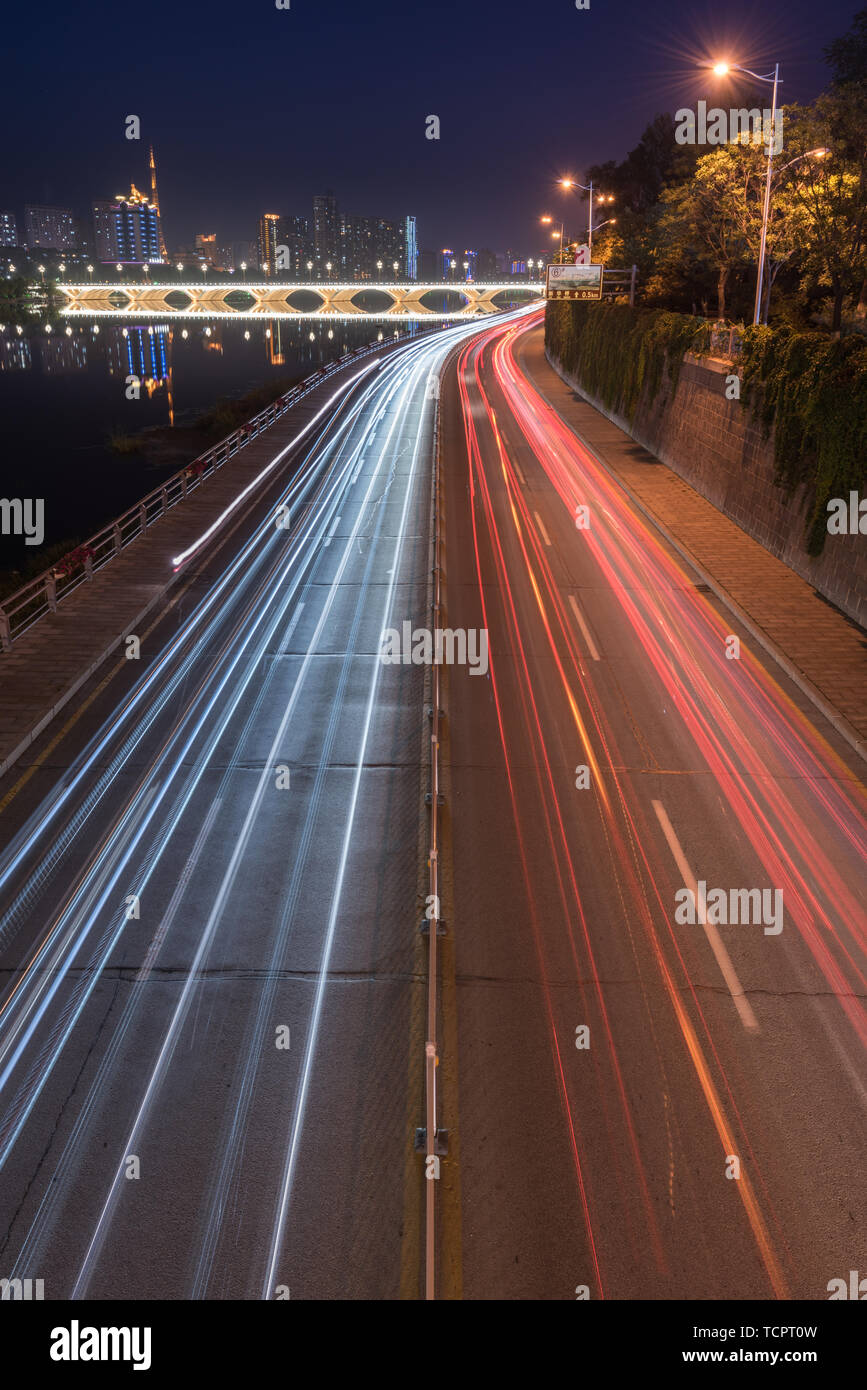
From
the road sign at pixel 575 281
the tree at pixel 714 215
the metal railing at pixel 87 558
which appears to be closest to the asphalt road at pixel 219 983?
the metal railing at pixel 87 558

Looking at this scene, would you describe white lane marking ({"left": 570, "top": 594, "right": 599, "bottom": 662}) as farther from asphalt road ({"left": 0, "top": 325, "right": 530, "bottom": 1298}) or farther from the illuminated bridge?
the illuminated bridge

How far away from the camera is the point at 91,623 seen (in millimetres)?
19375

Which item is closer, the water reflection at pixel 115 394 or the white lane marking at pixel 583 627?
the white lane marking at pixel 583 627

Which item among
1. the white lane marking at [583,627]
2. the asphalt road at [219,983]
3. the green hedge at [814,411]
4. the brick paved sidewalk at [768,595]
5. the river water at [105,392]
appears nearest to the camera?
the asphalt road at [219,983]

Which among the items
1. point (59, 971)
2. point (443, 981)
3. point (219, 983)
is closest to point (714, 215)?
point (443, 981)

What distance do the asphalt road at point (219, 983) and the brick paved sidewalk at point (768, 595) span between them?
282 inches

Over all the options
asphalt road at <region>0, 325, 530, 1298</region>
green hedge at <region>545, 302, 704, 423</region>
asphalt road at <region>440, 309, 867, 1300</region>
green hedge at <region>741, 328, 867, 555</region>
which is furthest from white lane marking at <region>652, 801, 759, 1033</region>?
green hedge at <region>545, 302, 704, 423</region>

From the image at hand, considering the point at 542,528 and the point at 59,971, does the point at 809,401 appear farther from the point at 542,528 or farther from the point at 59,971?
the point at 59,971

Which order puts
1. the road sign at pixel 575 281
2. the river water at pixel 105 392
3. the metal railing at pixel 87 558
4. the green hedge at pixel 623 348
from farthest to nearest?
the road sign at pixel 575 281 < the river water at pixel 105 392 < the green hedge at pixel 623 348 < the metal railing at pixel 87 558

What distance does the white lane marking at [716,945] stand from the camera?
923 cm

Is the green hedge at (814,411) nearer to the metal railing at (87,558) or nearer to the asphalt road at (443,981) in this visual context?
the asphalt road at (443,981)

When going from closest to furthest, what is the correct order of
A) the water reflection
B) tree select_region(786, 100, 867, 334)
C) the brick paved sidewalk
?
1. the brick paved sidewalk
2. tree select_region(786, 100, 867, 334)
3. the water reflection

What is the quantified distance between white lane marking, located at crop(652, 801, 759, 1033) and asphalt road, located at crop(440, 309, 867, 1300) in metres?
0.03

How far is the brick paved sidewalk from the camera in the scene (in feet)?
53.7
